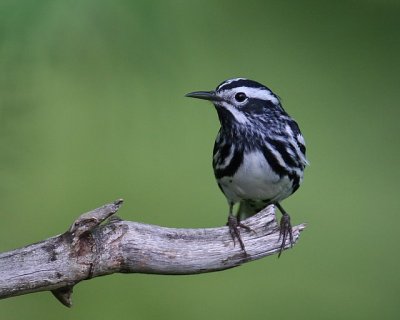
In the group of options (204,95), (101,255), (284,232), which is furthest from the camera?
(204,95)

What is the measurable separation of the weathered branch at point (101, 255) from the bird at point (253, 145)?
1.55 ft

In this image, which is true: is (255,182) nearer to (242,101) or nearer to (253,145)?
(253,145)

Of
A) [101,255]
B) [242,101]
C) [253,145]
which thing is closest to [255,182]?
[253,145]

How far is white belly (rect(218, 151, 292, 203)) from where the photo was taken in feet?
6.43

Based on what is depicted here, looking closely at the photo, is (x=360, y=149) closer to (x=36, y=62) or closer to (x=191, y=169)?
(x=191, y=169)

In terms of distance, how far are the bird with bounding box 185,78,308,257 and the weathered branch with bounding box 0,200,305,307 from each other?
0.47 metres

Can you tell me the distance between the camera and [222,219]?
7.96ft

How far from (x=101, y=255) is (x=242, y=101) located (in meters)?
0.76

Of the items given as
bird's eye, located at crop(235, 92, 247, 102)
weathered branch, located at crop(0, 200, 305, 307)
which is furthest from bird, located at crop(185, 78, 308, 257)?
weathered branch, located at crop(0, 200, 305, 307)

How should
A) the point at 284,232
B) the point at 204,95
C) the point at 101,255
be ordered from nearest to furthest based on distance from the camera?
1. the point at 101,255
2. the point at 284,232
3. the point at 204,95

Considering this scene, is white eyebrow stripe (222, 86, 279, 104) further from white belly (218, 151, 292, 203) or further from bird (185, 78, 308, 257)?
white belly (218, 151, 292, 203)

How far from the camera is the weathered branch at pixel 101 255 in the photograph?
4.54ft

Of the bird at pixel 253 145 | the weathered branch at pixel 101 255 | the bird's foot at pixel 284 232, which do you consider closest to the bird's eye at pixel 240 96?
the bird at pixel 253 145

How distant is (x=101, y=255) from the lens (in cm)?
141
